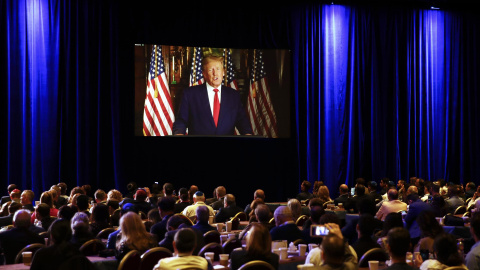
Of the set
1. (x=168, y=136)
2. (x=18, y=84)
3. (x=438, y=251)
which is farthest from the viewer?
(x=168, y=136)

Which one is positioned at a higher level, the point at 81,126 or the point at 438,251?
the point at 81,126

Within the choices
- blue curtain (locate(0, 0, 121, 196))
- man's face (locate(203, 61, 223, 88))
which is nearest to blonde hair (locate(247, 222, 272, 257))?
blue curtain (locate(0, 0, 121, 196))

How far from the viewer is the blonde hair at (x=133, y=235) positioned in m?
6.44

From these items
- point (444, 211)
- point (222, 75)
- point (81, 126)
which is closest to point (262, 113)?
point (222, 75)

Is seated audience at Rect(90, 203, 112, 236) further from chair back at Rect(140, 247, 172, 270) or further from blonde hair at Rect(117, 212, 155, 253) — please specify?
chair back at Rect(140, 247, 172, 270)

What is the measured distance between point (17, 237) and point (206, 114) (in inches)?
431

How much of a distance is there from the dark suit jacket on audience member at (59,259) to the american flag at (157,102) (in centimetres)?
1228

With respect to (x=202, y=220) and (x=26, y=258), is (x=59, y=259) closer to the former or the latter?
(x=26, y=258)

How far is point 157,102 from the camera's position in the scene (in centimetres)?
1772

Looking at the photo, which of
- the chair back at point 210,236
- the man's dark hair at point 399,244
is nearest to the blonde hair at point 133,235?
the chair back at point 210,236

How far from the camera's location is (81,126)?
17.2 meters

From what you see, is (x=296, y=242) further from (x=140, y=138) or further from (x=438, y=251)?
(x=140, y=138)

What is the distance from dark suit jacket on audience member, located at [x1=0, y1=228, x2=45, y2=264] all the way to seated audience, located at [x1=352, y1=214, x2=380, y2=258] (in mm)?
3349

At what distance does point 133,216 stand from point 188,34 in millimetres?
12461
